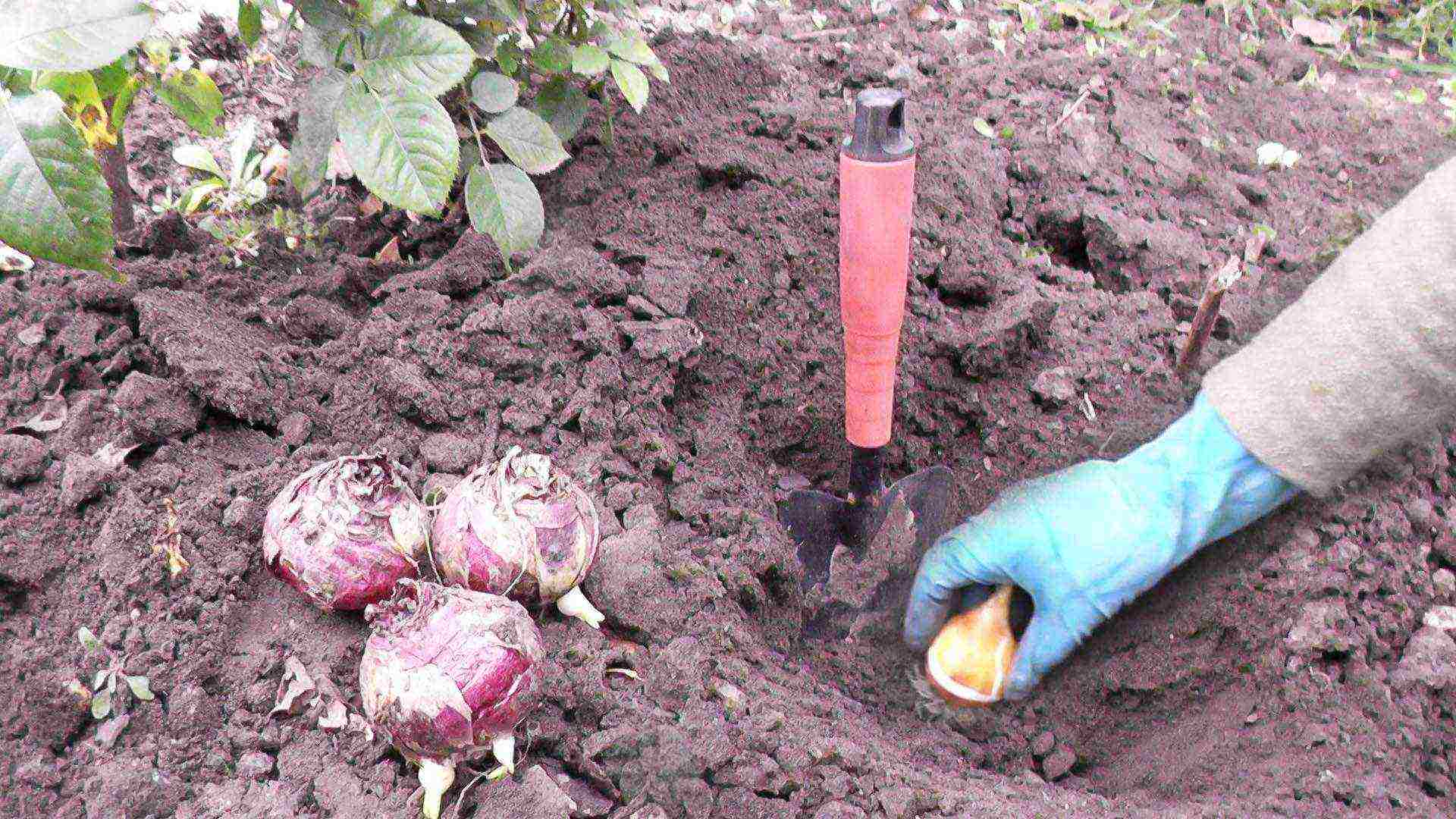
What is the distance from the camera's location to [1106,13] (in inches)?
127

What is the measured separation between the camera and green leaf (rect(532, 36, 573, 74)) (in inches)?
79.5

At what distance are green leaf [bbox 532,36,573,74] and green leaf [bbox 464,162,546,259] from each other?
0.24 meters

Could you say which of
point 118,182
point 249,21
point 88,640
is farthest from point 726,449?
point 118,182

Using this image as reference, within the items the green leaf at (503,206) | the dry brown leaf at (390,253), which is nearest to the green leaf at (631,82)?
the green leaf at (503,206)

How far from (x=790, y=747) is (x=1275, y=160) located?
7.22 ft

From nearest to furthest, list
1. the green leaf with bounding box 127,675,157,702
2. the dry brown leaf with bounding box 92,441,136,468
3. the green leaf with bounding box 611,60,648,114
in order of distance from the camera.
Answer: the green leaf with bounding box 127,675,157,702 → the dry brown leaf with bounding box 92,441,136,468 → the green leaf with bounding box 611,60,648,114

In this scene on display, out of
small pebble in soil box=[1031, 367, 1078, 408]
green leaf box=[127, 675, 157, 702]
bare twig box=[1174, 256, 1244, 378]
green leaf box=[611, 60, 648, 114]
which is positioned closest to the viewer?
green leaf box=[127, 675, 157, 702]

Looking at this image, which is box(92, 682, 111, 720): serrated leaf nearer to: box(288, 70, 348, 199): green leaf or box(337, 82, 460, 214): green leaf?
box(337, 82, 460, 214): green leaf

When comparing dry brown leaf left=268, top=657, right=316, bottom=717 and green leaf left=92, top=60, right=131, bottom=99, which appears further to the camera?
green leaf left=92, top=60, right=131, bottom=99

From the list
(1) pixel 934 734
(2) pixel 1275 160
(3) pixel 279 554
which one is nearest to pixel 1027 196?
(2) pixel 1275 160

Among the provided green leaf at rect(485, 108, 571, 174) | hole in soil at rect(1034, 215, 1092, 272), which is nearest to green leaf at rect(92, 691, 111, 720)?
green leaf at rect(485, 108, 571, 174)

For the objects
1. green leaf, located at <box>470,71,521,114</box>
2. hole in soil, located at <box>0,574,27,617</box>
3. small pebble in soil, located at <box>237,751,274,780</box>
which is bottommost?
small pebble in soil, located at <box>237,751,274,780</box>

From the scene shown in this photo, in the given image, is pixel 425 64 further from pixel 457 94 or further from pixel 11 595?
pixel 11 595

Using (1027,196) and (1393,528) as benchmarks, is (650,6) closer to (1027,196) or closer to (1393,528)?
(1027,196)
